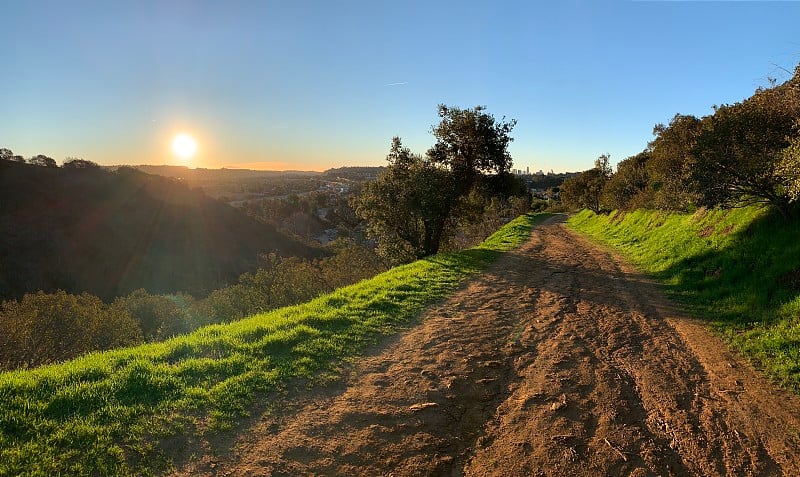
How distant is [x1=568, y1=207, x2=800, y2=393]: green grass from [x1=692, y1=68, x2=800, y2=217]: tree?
3.49 ft

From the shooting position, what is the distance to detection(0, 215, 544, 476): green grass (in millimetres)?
4293

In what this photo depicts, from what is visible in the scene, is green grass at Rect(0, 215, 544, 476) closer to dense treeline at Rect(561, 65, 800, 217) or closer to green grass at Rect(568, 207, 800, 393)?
green grass at Rect(568, 207, 800, 393)

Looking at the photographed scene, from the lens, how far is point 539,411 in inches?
216

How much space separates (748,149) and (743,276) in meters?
3.46

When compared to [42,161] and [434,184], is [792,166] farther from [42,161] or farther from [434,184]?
[42,161]

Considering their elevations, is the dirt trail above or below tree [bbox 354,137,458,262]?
below

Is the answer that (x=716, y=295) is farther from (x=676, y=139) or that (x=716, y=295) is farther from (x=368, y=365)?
(x=676, y=139)

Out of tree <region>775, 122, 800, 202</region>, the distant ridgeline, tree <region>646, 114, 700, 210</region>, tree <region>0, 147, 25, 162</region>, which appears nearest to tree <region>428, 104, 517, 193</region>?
tree <region>646, 114, 700, 210</region>

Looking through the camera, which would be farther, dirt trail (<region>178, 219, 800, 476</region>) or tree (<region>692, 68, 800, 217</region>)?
tree (<region>692, 68, 800, 217</region>)

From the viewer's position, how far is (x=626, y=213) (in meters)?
31.7

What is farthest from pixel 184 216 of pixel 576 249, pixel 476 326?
pixel 476 326

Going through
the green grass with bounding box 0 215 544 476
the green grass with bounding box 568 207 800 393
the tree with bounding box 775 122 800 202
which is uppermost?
the tree with bounding box 775 122 800 202

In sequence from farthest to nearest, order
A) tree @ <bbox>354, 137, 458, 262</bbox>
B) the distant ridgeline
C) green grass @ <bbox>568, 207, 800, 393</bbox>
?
1. the distant ridgeline
2. tree @ <bbox>354, 137, 458, 262</bbox>
3. green grass @ <bbox>568, 207, 800, 393</bbox>

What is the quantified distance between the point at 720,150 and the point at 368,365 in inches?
449
